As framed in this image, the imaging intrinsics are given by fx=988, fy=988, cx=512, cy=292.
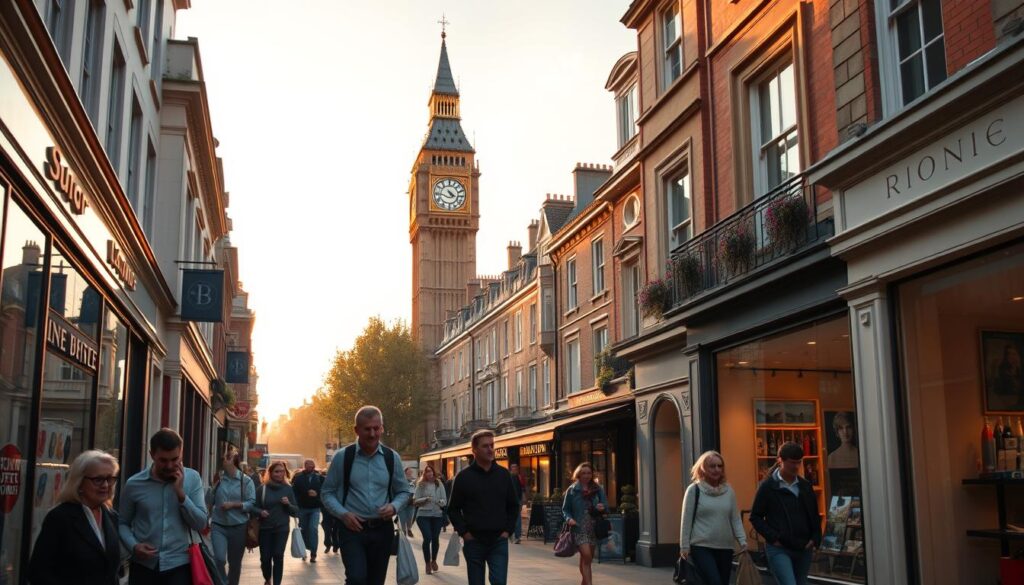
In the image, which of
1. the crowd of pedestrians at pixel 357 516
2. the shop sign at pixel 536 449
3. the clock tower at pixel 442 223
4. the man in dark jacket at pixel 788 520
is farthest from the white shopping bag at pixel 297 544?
the clock tower at pixel 442 223

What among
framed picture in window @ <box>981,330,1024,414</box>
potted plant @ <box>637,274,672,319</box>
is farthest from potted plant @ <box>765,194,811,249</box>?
potted plant @ <box>637,274,672,319</box>

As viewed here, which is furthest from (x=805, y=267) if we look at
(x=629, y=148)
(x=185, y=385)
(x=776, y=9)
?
(x=185, y=385)

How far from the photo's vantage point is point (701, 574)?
8.68 meters

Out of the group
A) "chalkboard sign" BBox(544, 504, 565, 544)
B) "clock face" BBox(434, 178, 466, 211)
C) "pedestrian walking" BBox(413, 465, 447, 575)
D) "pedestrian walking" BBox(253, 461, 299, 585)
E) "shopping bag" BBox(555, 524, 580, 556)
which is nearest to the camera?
"shopping bag" BBox(555, 524, 580, 556)

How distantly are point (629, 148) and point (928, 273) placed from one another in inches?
536

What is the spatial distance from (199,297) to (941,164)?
44.7 ft

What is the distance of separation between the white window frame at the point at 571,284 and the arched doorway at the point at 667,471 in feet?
47.2

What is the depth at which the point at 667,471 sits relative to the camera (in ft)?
57.4

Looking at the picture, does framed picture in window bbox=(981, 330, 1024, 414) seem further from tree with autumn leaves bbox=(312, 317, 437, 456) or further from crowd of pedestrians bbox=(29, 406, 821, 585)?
tree with autumn leaves bbox=(312, 317, 437, 456)

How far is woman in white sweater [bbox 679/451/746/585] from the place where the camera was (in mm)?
8633

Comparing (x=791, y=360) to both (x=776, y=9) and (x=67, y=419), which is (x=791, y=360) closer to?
Result: (x=776, y=9)

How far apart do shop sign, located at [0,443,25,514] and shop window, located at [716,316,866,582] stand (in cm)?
837

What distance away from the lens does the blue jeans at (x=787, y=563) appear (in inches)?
336

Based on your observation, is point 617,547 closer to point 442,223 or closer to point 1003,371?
point 1003,371
